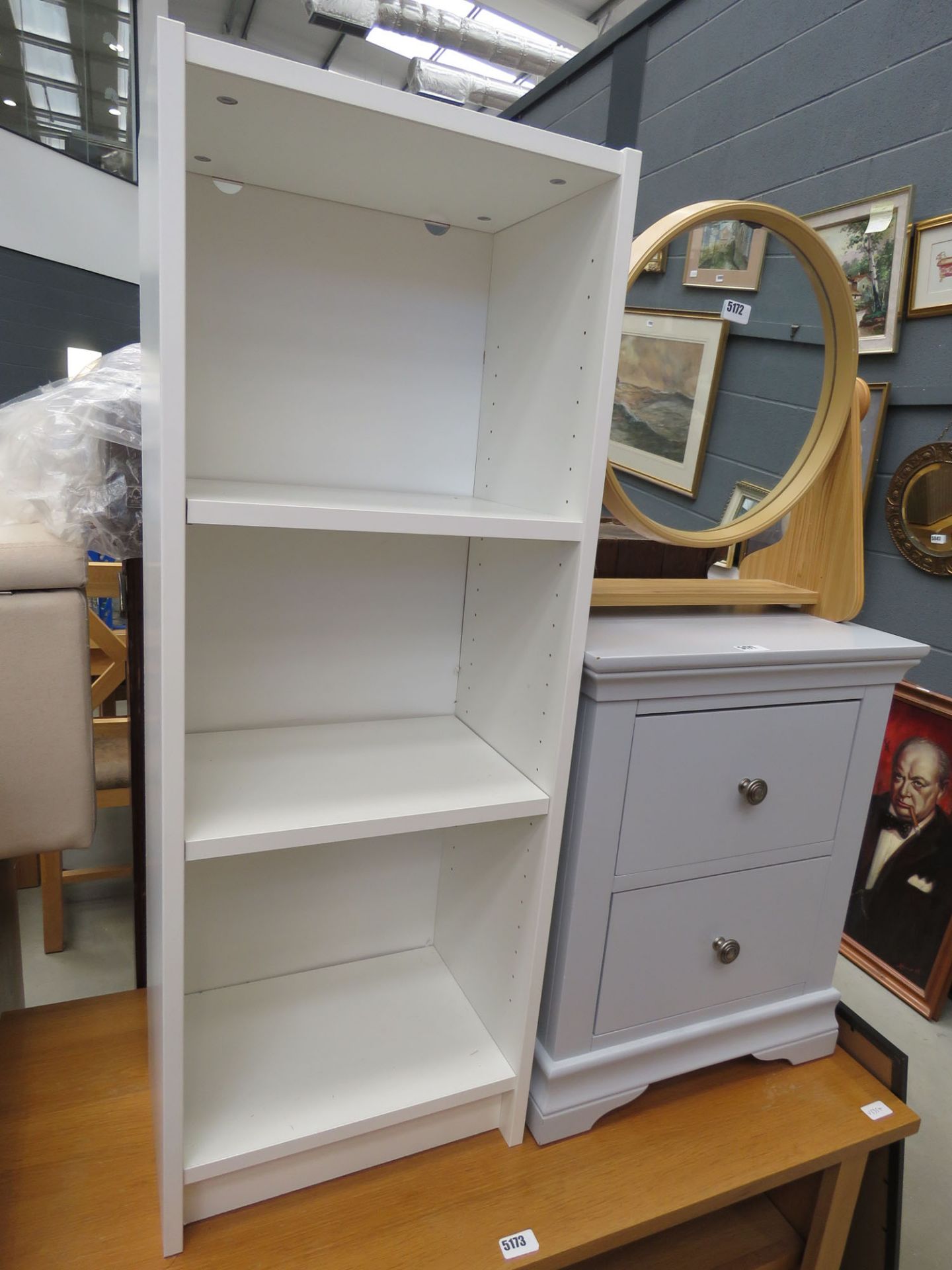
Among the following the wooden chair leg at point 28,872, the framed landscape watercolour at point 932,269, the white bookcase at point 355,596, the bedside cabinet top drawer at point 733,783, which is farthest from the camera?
the wooden chair leg at point 28,872

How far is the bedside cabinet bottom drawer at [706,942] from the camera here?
3.35 ft

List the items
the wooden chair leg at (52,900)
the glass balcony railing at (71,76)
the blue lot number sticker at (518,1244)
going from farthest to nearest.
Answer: the glass balcony railing at (71,76)
the wooden chair leg at (52,900)
the blue lot number sticker at (518,1244)

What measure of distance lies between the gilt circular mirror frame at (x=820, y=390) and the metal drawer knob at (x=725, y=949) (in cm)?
56

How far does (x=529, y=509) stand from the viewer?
0.98 m

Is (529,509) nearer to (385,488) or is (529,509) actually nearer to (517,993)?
(385,488)

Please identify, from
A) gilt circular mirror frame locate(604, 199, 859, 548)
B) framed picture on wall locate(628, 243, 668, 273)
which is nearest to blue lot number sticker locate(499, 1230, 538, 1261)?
gilt circular mirror frame locate(604, 199, 859, 548)

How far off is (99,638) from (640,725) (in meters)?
1.26

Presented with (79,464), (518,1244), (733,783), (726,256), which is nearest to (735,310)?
(726,256)

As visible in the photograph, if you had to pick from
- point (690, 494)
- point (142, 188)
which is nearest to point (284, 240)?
point (142, 188)

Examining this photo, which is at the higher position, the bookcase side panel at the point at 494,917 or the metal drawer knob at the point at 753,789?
the metal drawer knob at the point at 753,789

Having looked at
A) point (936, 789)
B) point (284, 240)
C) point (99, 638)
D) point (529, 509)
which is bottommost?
point (936, 789)

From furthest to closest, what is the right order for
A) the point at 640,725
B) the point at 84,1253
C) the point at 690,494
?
1. the point at 690,494
2. the point at 640,725
3. the point at 84,1253

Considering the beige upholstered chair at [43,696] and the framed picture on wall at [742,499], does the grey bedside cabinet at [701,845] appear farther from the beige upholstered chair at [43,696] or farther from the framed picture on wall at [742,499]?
the beige upholstered chair at [43,696]

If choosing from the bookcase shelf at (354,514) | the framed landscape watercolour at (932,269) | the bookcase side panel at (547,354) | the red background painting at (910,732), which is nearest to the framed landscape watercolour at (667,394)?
the bookcase side panel at (547,354)
